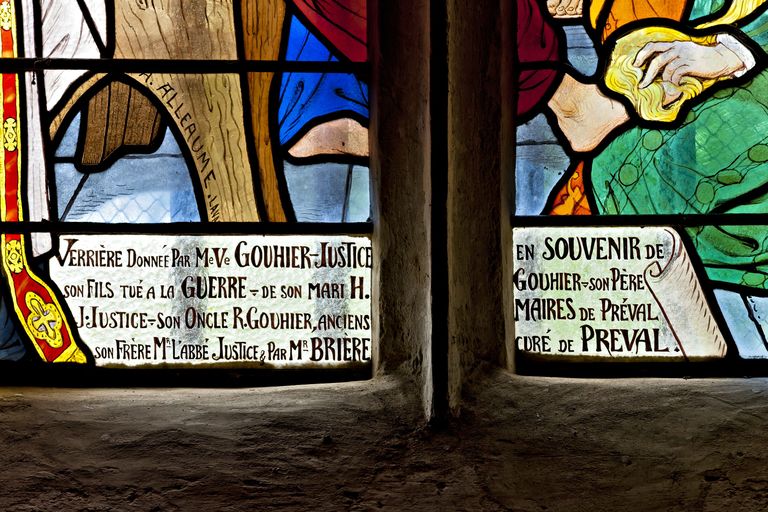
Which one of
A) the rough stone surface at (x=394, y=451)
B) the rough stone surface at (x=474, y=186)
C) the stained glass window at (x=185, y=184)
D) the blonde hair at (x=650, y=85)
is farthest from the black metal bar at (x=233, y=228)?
the blonde hair at (x=650, y=85)

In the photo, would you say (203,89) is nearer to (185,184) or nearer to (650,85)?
(185,184)

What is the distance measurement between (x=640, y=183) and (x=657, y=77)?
10.0 inches

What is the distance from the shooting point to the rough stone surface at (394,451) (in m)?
1.55

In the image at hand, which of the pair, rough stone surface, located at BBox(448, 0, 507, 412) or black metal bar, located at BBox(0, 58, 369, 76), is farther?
black metal bar, located at BBox(0, 58, 369, 76)

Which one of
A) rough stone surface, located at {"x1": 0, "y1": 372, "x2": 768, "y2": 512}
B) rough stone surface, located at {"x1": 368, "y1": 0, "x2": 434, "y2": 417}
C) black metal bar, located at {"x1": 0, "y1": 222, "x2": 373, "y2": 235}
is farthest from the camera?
black metal bar, located at {"x1": 0, "y1": 222, "x2": 373, "y2": 235}

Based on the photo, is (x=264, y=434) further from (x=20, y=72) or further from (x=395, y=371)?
(x=20, y=72)

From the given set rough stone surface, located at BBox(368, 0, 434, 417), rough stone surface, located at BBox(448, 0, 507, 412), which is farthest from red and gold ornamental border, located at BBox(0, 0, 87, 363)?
rough stone surface, located at BBox(448, 0, 507, 412)

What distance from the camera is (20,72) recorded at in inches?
72.2

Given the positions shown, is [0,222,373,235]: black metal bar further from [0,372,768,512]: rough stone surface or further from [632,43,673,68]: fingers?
[632,43,673,68]: fingers

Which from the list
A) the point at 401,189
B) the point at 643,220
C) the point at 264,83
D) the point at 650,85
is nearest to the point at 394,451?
the point at 401,189

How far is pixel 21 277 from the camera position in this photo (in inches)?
69.9

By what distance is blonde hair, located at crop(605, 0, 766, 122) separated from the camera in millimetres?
1808

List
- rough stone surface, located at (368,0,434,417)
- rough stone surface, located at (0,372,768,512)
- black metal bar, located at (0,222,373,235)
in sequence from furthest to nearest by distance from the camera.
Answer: black metal bar, located at (0,222,373,235), rough stone surface, located at (368,0,434,417), rough stone surface, located at (0,372,768,512)

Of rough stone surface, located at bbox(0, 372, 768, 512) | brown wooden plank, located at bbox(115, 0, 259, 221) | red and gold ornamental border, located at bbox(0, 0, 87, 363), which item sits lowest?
rough stone surface, located at bbox(0, 372, 768, 512)
